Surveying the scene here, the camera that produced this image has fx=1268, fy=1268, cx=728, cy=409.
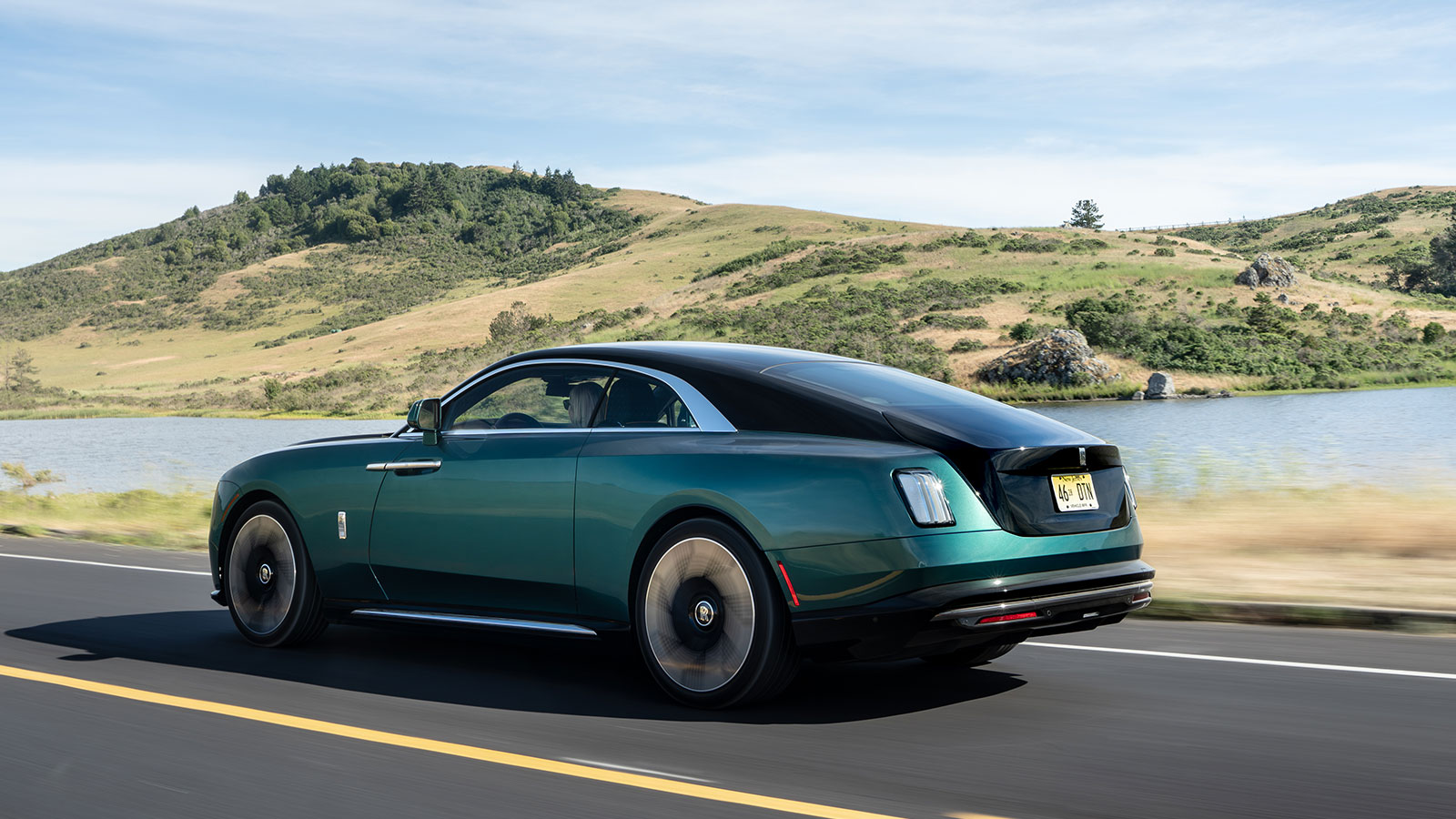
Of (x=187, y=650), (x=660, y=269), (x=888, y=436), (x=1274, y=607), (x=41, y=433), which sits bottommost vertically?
(x=1274, y=607)

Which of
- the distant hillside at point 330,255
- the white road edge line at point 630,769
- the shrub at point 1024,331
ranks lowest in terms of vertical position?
the white road edge line at point 630,769

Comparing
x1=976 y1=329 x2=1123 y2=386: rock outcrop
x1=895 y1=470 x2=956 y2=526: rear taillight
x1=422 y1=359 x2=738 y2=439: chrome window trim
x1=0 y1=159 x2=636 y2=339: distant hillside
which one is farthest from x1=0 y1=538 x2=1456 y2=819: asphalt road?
x1=0 y1=159 x2=636 y2=339: distant hillside

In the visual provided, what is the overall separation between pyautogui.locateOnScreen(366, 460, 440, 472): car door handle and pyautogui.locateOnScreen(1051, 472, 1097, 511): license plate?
2.85 m

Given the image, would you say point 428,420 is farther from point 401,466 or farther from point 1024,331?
point 1024,331

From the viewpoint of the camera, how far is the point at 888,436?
4.86m

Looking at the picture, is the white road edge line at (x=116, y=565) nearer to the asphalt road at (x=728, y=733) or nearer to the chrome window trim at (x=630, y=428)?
the asphalt road at (x=728, y=733)

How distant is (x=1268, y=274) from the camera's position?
67375mm

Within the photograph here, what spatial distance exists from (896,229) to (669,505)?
372ft

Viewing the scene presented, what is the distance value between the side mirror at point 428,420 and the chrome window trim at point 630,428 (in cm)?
4

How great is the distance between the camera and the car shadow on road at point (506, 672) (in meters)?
5.25

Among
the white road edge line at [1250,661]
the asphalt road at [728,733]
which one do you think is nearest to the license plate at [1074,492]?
the asphalt road at [728,733]

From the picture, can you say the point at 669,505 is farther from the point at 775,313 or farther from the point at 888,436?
the point at 775,313

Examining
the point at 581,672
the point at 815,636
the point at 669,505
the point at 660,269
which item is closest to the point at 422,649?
the point at 581,672

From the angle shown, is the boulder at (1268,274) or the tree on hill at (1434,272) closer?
the boulder at (1268,274)
